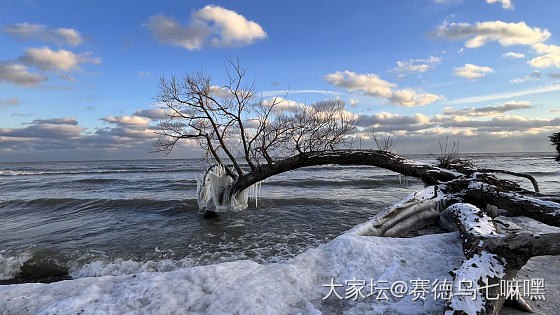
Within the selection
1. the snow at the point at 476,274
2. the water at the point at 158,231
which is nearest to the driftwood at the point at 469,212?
the snow at the point at 476,274

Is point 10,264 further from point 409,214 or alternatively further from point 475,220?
point 475,220

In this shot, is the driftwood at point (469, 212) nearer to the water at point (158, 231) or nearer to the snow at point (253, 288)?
the snow at point (253, 288)

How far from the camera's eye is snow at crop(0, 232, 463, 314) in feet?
10.00

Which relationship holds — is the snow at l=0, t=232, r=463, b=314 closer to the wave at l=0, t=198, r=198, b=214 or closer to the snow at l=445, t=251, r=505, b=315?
the snow at l=445, t=251, r=505, b=315

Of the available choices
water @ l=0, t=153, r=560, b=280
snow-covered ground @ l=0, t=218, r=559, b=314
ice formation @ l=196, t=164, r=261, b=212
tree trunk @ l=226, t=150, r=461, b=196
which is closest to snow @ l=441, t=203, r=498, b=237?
snow-covered ground @ l=0, t=218, r=559, b=314

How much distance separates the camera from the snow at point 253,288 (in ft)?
10.00

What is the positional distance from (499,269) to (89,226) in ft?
36.7

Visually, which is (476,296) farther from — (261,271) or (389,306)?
(261,271)

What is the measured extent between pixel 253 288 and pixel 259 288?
69 mm

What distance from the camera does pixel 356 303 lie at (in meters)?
3.19

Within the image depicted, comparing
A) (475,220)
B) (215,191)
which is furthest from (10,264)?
(475,220)

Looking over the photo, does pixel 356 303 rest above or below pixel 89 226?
above

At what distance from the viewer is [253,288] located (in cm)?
335

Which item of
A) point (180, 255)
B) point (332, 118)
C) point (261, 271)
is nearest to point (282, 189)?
point (332, 118)
